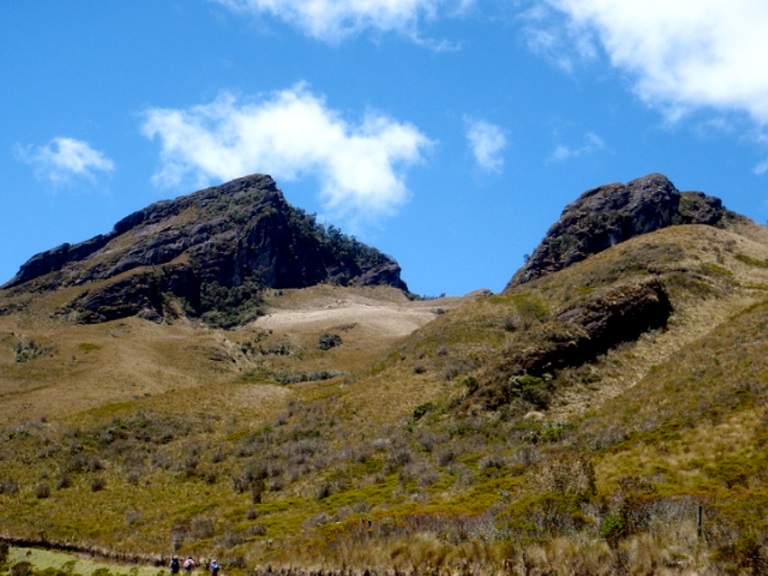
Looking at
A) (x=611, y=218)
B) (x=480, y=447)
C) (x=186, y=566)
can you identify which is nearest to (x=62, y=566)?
(x=186, y=566)

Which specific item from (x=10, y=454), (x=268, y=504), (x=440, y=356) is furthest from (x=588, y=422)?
(x=10, y=454)

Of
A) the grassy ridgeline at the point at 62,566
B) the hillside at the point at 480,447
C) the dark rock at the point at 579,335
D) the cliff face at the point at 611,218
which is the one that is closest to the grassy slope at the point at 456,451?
the hillside at the point at 480,447

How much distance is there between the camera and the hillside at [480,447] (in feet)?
65.8

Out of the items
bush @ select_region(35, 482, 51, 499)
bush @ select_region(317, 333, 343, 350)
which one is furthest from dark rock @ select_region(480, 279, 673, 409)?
bush @ select_region(317, 333, 343, 350)

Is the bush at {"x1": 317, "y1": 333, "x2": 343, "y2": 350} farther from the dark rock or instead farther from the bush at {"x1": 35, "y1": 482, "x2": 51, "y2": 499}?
the bush at {"x1": 35, "y1": 482, "x2": 51, "y2": 499}

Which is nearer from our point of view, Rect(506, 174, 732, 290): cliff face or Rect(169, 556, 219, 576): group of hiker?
Rect(169, 556, 219, 576): group of hiker

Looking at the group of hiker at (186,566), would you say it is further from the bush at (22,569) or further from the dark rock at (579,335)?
the dark rock at (579,335)

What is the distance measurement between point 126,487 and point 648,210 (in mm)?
114331

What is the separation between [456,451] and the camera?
37.2 metres

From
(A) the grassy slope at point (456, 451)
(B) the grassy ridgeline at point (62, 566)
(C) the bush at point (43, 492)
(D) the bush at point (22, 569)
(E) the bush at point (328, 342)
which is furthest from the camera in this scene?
(E) the bush at point (328, 342)

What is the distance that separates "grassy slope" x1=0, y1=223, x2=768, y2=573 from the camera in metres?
20.5

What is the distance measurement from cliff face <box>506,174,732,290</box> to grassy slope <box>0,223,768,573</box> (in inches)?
1529

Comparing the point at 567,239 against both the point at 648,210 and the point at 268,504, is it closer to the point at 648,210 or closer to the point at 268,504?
the point at 648,210

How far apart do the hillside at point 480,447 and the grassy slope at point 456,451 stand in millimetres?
136
